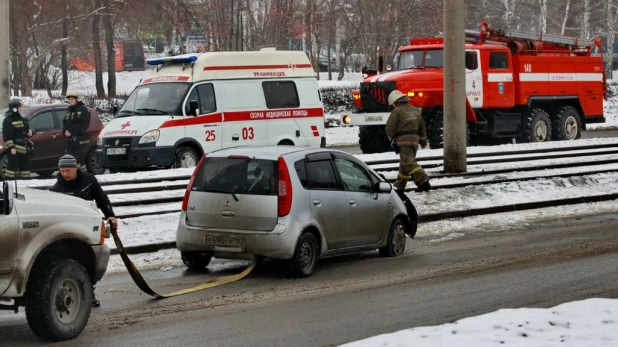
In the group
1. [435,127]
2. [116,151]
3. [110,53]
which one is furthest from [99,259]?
[110,53]

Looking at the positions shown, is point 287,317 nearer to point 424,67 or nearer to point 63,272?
point 63,272

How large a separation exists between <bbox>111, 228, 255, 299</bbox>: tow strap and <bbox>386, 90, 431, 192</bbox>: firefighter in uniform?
6107 millimetres

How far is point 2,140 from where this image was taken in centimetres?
2206

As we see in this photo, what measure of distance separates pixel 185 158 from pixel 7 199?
550 inches

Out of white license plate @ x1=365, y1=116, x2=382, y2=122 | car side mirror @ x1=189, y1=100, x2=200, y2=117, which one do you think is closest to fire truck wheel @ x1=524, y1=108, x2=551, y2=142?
white license plate @ x1=365, y1=116, x2=382, y2=122

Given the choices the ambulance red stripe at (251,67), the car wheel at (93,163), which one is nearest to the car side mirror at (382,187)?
the ambulance red stripe at (251,67)

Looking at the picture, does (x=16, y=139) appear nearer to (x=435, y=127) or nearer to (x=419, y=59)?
(x=435, y=127)

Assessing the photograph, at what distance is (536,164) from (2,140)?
1128 centimetres

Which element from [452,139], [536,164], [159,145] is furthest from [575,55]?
[159,145]

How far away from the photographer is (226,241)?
11742 millimetres

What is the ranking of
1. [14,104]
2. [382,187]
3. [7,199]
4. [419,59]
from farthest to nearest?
1. [419,59]
2. [14,104]
3. [382,187]
4. [7,199]

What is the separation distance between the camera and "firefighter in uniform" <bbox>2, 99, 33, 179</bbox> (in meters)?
20.3

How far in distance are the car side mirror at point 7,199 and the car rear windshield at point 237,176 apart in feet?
13.9

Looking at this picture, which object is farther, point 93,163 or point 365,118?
point 365,118
